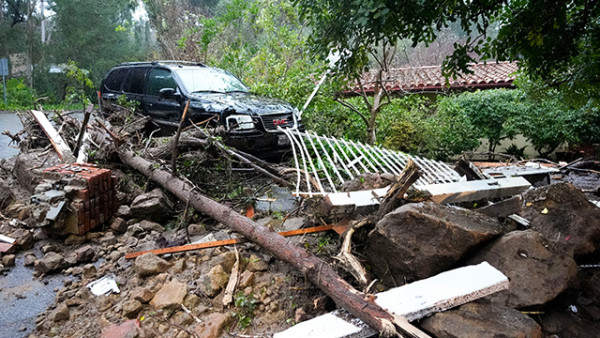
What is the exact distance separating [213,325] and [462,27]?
329 centimetres

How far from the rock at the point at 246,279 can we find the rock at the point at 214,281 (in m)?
0.13

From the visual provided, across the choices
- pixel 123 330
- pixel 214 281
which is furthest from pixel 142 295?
pixel 214 281

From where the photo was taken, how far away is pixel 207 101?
632 cm

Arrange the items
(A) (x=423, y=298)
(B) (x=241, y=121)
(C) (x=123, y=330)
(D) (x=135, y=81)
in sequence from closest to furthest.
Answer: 1. (A) (x=423, y=298)
2. (C) (x=123, y=330)
3. (B) (x=241, y=121)
4. (D) (x=135, y=81)

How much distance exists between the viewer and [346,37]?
3.21 metres

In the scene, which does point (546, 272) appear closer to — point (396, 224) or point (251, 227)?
point (396, 224)

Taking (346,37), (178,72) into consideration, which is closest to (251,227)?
(346,37)

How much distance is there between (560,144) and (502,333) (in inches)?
362

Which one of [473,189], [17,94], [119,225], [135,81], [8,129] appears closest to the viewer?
[473,189]

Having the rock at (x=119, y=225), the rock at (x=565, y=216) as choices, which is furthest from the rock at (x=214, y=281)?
the rock at (x=565, y=216)

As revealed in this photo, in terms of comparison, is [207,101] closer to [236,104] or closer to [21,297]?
[236,104]

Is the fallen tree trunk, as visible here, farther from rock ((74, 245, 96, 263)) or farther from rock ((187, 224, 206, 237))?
rock ((74, 245, 96, 263))

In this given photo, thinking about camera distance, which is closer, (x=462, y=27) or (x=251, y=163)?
(x=462, y=27)

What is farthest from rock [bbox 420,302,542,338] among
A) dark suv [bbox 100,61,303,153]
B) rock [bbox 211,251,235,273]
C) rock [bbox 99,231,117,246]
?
dark suv [bbox 100,61,303,153]
